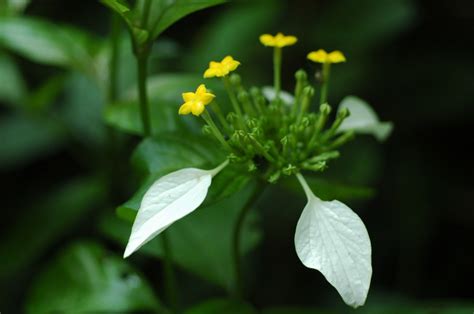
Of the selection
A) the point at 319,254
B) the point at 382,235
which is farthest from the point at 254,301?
the point at 319,254

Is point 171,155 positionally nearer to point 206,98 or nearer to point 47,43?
point 206,98

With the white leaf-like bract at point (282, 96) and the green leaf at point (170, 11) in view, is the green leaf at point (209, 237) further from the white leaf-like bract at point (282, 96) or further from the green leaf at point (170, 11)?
the green leaf at point (170, 11)

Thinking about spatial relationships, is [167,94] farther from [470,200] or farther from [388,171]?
[470,200]

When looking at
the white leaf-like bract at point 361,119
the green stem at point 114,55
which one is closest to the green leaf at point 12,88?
the green stem at point 114,55

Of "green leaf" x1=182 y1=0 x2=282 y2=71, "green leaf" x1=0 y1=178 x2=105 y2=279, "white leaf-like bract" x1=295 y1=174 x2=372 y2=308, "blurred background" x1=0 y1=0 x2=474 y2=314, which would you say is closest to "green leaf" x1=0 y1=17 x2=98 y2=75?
"blurred background" x1=0 y1=0 x2=474 y2=314

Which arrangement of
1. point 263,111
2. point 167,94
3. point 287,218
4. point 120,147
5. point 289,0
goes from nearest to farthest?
point 263,111 → point 167,94 → point 120,147 → point 287,218 → point 289,0

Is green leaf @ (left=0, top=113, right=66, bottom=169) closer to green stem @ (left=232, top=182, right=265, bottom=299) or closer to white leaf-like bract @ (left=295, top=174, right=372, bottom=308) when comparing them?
green stem @ (left=232, top=182, right=265, bottom=299)
